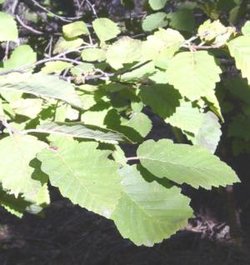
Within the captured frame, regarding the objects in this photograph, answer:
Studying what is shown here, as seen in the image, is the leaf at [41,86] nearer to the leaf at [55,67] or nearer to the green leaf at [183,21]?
the leaf at [55,67]

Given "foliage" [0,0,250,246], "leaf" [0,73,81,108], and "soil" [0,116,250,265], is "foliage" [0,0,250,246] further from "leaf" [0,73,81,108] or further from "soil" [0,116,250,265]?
"soil" [0,116,250,265]

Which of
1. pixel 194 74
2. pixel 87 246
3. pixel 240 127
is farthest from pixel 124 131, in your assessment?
pixel 87 246

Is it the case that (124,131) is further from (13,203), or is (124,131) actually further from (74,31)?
(74,31)

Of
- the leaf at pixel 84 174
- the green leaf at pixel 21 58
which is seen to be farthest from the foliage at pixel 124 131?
the green leaf at pixel 21 58

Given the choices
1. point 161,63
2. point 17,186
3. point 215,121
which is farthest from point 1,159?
point 215,121

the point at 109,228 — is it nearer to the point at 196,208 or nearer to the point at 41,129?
the point at 196,208
